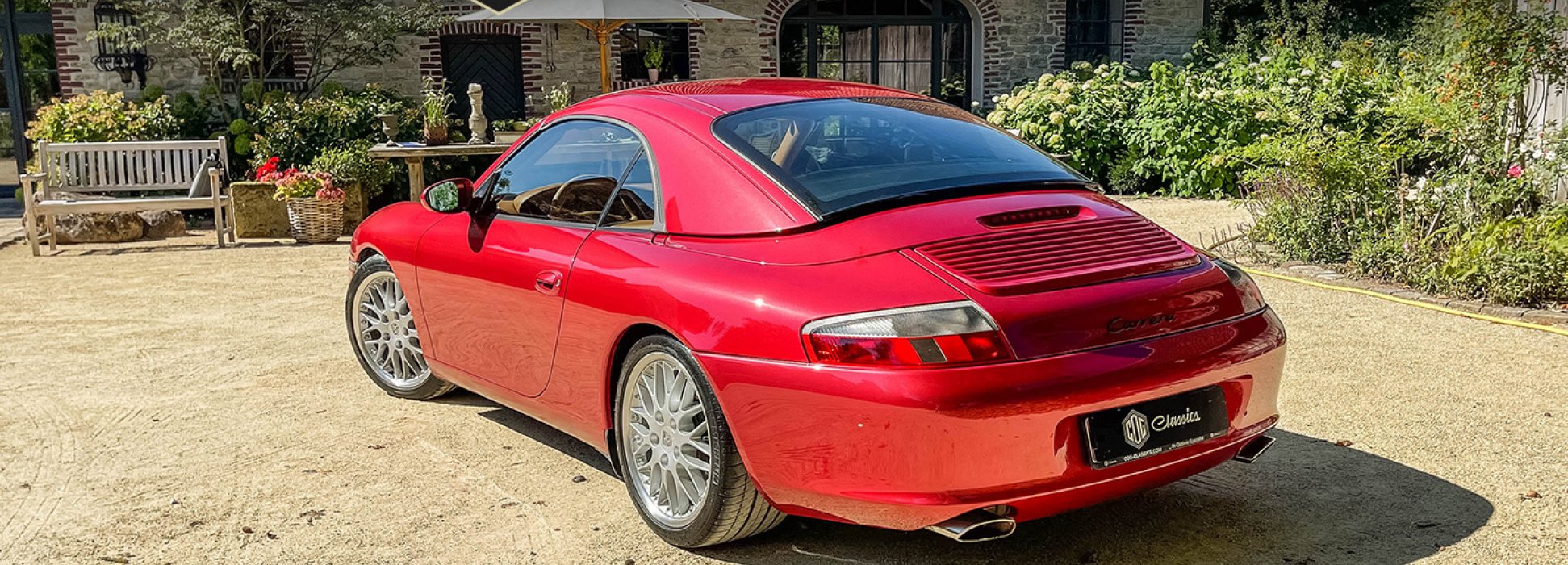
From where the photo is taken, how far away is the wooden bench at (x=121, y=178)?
1049 centimetres

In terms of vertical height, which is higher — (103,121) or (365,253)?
(103,121)

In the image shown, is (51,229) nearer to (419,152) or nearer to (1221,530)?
(419,152)

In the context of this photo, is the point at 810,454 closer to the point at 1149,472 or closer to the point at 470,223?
the point at 1149,472

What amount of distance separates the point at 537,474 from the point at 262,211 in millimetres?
8344

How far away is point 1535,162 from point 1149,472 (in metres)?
5.29

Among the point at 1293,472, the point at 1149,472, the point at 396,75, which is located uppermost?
the point at 396,75

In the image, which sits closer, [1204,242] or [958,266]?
[958,266]

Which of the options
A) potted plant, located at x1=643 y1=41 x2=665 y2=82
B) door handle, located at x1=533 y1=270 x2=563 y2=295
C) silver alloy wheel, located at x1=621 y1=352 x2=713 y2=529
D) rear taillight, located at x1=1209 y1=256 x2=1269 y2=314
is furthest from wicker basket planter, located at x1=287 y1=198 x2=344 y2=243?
rear taillight, located at x1=1209 y1=256 x2=1269 y2=314

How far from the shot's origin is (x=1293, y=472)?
13.4 feet

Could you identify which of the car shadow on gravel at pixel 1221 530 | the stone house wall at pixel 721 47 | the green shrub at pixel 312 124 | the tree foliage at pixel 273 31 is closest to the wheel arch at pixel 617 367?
the car shadow on gravel at pixel 1221 530

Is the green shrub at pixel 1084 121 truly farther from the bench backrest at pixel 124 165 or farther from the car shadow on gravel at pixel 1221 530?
the car shadow on gravel at pixel 1221 530

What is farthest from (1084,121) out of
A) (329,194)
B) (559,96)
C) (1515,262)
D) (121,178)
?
(121,178)

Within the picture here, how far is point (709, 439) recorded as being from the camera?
10.9 feet

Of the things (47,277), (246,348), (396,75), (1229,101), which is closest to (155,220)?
(47,277)
